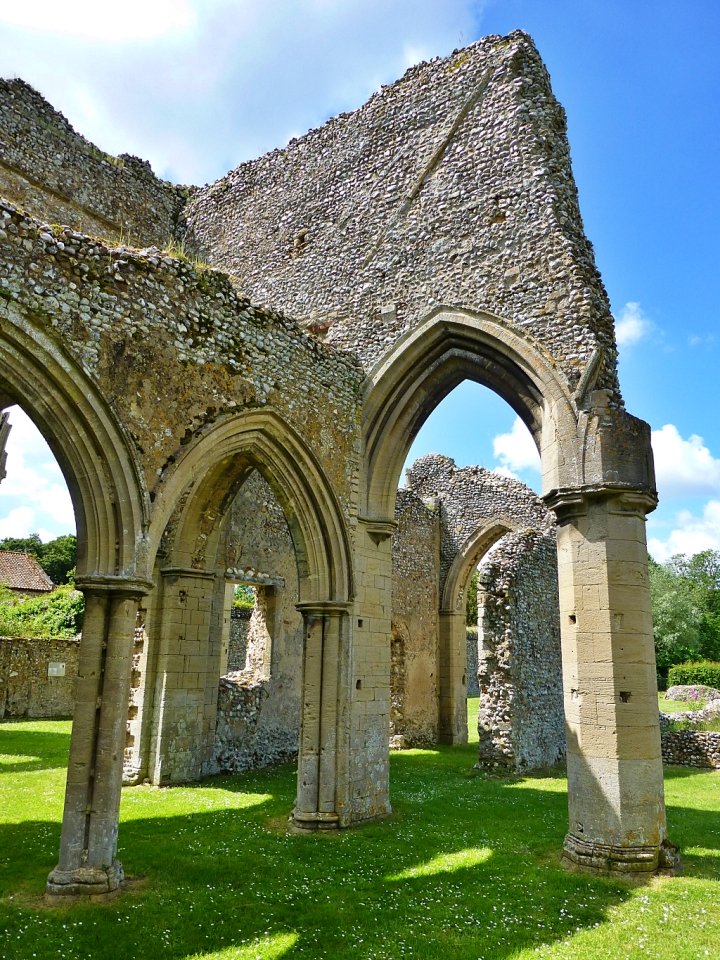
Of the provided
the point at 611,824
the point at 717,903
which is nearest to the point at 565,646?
the point at 611,824

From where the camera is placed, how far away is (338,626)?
831cm

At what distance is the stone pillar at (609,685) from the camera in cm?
647

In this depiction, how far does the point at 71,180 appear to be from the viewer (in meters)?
11.8

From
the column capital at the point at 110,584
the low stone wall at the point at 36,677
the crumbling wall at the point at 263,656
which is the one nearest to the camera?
the column capital at the point at 110,584

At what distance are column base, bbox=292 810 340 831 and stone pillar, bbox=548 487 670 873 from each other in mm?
2581

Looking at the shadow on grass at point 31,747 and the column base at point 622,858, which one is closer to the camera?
the column base at point 622,858

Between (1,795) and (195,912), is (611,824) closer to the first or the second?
(195,912)

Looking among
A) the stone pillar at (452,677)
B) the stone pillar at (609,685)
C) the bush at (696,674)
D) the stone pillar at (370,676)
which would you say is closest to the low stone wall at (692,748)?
the stone pillar at (452,677)

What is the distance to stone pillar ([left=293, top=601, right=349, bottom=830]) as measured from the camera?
7832 millimetres

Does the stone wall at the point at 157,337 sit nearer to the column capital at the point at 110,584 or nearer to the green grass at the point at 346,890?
the column capital at the point at 110,584

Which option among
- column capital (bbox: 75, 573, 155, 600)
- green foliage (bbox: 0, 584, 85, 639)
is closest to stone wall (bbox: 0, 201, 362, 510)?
column capital (bbox: 75, 573, 155, 600)

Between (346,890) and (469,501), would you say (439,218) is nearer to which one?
(346,890)

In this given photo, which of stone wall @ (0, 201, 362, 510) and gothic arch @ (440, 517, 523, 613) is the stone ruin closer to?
stone wall @ (0, 201, 362, 510)

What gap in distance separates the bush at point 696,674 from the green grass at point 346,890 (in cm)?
2348
